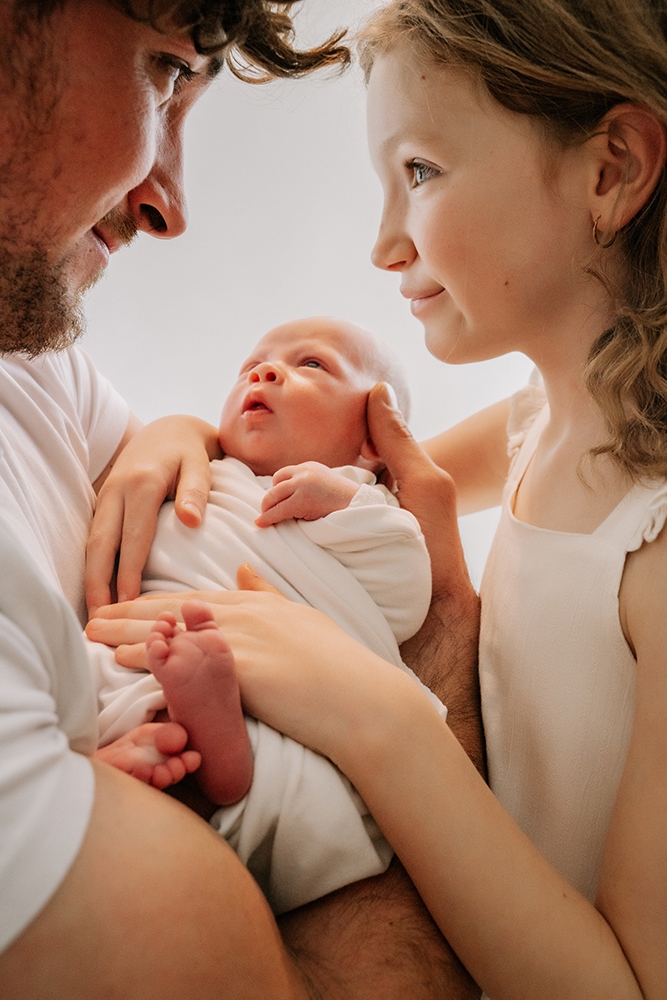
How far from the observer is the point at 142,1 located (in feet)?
3.32

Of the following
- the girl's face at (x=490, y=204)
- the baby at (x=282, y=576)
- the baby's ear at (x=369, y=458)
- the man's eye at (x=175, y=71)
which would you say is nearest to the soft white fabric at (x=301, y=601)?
the baby at (x=282, y=576)

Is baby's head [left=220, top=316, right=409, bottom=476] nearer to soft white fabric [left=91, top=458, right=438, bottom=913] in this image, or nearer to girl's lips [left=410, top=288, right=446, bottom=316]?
soft white fabric [left=91, top=458, right=438, bottom=913]

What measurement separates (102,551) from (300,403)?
50 cm

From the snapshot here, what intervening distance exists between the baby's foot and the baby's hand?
44 cm

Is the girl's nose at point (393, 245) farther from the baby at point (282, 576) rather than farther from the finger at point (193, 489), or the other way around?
the finger at point (193, 489)

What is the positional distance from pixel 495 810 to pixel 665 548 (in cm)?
41

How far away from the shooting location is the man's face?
3.29 feet

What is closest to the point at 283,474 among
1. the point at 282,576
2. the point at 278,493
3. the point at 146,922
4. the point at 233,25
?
the point at 278,493

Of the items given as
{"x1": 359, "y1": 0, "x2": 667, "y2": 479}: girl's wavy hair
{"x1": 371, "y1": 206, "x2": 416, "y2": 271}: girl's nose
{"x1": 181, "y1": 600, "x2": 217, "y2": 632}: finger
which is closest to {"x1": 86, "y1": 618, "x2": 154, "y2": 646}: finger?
{"x1": 181, "y1": 600, "x2": 217, "y2": 632}: finger

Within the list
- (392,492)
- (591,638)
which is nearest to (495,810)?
(591,638)

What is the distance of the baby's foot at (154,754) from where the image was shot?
2.76 feet

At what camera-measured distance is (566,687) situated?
1160 millimetres

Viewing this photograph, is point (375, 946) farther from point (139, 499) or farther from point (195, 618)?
point (139, 499)

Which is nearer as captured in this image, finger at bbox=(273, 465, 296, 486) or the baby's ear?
finger at bbox=(273, 465, 296, 486)
